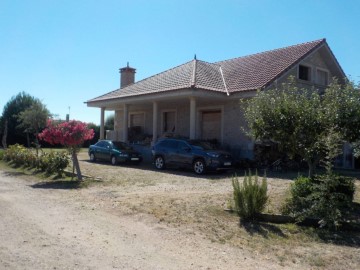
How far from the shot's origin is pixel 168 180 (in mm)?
14812

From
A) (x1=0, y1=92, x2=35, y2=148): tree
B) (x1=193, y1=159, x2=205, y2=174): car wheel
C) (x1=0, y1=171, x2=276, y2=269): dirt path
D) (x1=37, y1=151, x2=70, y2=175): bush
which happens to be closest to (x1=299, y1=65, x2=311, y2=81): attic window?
(x1=193, y1=159, x2=205, y2=174): car wheel

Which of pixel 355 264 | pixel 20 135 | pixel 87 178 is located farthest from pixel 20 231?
pixel 20 135

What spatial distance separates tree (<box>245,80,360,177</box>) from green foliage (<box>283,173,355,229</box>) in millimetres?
861

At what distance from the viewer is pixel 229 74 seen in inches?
923

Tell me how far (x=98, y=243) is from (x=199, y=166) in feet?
34.9

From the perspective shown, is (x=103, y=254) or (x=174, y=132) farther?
(x=174, y=132)

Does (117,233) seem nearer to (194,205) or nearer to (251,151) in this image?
(194,205)

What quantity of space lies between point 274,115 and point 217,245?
175 inches

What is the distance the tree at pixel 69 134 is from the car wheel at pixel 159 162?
447 centimetres

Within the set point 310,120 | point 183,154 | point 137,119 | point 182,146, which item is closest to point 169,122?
point 137,119

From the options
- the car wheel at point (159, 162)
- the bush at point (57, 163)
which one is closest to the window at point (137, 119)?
the car wheel at point (159, 162)

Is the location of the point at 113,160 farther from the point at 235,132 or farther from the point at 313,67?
the point at 313,67

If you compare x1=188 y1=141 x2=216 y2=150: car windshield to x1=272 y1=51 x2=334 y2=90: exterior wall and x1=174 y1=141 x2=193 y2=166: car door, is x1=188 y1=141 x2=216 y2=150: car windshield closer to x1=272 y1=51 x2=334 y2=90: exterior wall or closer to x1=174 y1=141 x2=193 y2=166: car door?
x1=174 y1=141 x2=193 y2=166: car door

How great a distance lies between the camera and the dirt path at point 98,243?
556 cm
